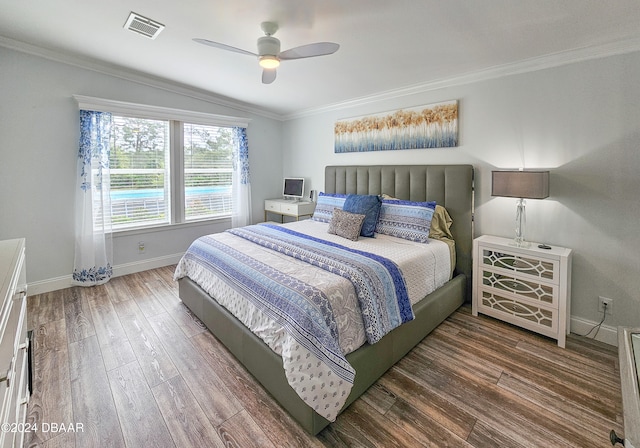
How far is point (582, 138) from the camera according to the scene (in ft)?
8.06

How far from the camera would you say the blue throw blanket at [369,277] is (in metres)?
1.90

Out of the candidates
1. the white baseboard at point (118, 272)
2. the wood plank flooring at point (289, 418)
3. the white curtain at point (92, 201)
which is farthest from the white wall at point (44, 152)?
the wood plank flooring at point (289, 418)

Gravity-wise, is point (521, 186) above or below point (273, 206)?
above

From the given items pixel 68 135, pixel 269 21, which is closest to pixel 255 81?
pixel 269 21

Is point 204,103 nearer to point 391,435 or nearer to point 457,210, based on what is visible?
point 457,210

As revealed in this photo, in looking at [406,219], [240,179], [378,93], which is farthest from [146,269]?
[378,93]

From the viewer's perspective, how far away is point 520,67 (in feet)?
8.93

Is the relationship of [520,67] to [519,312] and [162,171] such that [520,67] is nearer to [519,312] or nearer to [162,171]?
[519,312]

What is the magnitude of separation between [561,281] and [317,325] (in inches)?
81.3

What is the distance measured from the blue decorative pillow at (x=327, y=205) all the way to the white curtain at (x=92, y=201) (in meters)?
2.65

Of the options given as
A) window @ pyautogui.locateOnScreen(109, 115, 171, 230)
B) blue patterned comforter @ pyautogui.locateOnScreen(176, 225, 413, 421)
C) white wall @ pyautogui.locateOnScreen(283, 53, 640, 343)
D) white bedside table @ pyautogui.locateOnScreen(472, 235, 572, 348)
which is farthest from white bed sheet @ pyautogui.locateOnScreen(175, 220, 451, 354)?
window @ pyautogui.locateOnScreen(109, 115, 171, 230)

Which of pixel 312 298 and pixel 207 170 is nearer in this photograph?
pixel 312 298

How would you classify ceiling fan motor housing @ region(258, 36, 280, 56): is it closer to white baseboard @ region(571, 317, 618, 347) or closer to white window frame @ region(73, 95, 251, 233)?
white window frame @ region(73, 95, 251, 233)

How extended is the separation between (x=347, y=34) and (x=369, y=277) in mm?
1986
